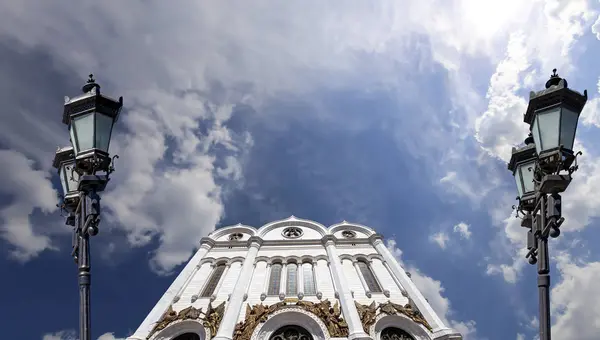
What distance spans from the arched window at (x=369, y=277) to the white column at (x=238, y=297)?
7203mm

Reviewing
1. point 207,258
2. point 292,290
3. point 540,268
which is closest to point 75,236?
point 540,268

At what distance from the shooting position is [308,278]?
3003cm

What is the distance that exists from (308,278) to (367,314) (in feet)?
18.8

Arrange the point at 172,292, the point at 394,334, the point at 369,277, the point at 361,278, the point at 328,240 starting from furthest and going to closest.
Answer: the point at 328,240, the point at 369,277, the point at 361,278, the point at 172,292, the point at 394,334

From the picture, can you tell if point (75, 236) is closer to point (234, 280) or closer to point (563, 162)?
point (563, 162)

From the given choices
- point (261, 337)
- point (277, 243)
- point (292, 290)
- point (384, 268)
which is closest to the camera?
point (261, 337)

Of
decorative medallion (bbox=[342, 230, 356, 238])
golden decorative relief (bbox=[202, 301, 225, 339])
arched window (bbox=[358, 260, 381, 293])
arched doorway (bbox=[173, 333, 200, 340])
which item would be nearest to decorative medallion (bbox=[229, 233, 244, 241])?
decorative medallion (bbox=[342, 230, 356, 238])

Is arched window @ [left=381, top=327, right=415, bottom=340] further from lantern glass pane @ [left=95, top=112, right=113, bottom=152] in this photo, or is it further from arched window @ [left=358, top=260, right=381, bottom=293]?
lantern glass pane @ [left=95, top=112, right=113, bottom=152]

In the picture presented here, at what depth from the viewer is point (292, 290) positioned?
28500 millimetres

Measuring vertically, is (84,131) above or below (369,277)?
below

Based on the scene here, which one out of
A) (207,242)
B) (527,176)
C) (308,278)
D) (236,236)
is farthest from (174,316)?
(527,176)

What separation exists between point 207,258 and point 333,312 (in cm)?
1094

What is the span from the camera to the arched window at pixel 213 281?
93.6 feet

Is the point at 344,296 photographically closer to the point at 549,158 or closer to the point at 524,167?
the point at 524,167
